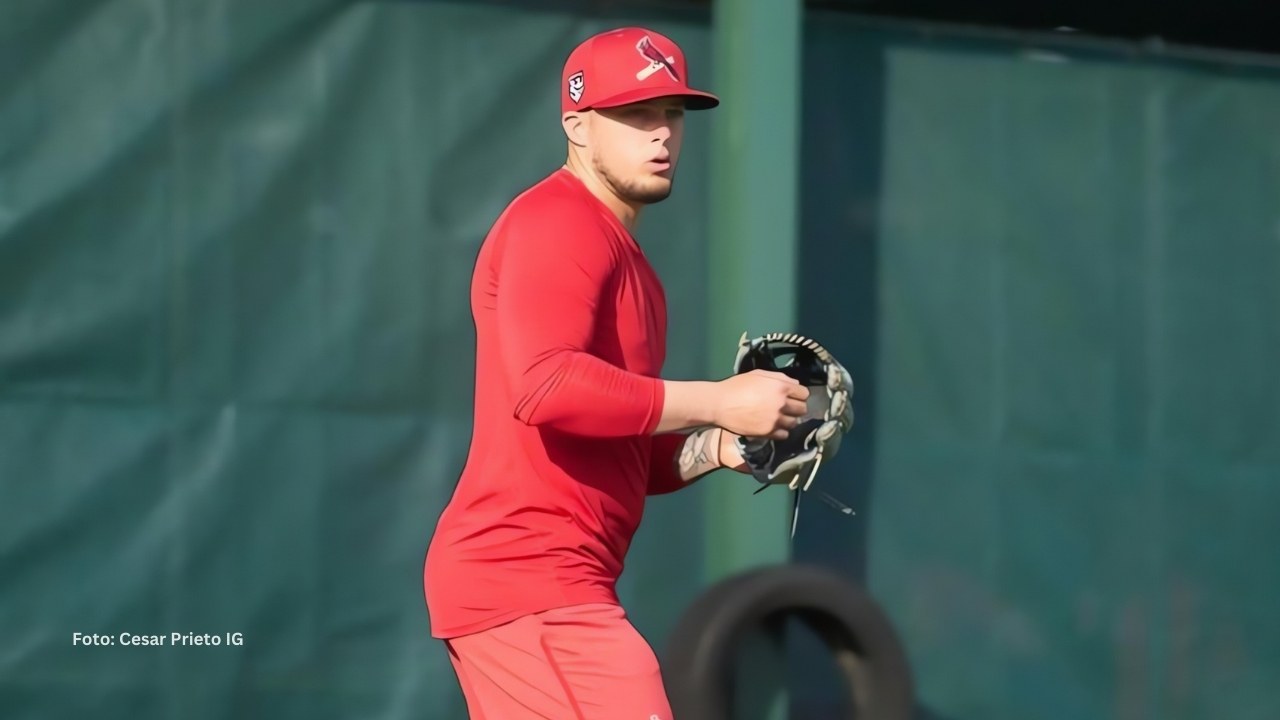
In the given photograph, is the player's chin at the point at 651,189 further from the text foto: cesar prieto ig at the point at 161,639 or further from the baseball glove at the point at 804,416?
the text foto: cesar prieto ig at the point at 161,639

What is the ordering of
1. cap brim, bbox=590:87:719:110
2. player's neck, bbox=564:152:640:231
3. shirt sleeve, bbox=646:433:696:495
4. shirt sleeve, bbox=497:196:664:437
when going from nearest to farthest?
shirt sleeve, bbox=497:196:664:437, cap brim, bbox=590:87:719:110, player's neck, bbox=564:152:640:231, shirt sleeve, bbox=646:433:696:495

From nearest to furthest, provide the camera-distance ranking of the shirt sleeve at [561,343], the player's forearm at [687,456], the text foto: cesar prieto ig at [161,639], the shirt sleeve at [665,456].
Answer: the shirt sleeve at [561,343] < the player's forearm at [687,456] < the shirt sleeve at [665,456] < the text foto: cesar prieto ig at [161,639]

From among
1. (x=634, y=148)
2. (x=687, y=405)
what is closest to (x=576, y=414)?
(x=687, y=405)

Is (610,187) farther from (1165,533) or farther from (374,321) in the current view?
(1165,533)

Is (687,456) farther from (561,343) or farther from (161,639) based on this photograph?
(161,639)

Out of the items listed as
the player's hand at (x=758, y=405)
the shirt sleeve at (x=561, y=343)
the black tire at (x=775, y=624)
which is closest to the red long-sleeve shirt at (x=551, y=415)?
the shirt sleeve at (x=561, y=343)

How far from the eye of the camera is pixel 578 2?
505 cm

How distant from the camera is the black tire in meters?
4.34

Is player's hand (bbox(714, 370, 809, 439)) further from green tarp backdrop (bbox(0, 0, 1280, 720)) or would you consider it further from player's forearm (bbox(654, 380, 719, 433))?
green tarp backdrop (bbox(0, 0, 1280, 720))

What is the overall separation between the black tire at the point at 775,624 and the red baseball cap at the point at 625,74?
1.62 m

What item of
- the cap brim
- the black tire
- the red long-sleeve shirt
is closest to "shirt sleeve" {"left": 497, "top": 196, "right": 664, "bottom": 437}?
the red long-sleeve shirt

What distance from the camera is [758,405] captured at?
116 inches

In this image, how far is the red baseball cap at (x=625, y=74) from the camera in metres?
3.10

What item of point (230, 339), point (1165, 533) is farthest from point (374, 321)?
point (1165, 533)
